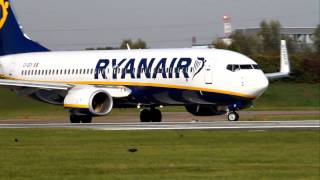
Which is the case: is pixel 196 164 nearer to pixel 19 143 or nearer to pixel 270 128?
pixel 19 143

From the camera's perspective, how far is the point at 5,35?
50.9 metres

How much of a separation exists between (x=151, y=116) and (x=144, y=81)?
258 centimetres

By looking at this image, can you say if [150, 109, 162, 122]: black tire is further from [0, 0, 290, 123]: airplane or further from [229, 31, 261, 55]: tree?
[229, 31, 261, 55]: tree

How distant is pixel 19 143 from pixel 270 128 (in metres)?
9.42

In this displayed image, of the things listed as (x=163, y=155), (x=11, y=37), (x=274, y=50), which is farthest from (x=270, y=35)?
(x=163, y=155)

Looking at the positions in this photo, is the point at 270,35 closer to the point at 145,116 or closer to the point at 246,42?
the point at 246,42

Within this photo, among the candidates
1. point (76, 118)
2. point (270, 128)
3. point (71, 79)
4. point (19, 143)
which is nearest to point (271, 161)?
point (19, 143)

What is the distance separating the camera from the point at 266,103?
71.4m

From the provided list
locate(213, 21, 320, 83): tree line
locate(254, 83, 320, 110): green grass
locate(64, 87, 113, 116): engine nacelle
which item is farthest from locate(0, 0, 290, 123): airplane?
locate(213, 21, 320, 83): tree line

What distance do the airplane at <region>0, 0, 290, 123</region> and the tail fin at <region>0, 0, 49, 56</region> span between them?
209 centimetres

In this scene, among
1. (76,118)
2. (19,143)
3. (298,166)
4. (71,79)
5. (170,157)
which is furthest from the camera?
(71,79)

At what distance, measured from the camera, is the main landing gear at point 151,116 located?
1775 inches

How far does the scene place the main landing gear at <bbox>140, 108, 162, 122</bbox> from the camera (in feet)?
148

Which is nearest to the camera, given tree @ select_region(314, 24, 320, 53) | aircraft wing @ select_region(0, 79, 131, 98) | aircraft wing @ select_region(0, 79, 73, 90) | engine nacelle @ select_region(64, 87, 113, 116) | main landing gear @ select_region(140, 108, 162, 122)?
engine nacelle @ select_region(64, 87, 113, 116)
